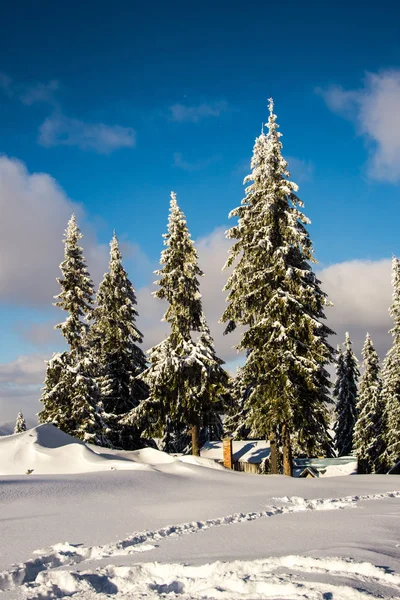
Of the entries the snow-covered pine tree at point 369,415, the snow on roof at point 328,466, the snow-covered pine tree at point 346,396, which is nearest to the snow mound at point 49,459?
the snow on roof at point 328,466

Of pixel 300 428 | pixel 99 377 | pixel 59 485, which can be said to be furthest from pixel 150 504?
pixel 99 377

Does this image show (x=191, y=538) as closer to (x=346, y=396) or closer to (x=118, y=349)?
(x=118, y=349)

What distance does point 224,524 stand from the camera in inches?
286

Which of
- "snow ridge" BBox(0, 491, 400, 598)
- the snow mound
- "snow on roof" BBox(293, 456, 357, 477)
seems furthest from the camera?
"snow on roof" BBox(293, 456, 357, 477)

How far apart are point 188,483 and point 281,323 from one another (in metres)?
9.42

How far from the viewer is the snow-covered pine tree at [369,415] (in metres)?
34.7

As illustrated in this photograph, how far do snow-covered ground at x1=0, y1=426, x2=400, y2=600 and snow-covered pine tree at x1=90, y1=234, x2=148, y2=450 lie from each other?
19.7 meters

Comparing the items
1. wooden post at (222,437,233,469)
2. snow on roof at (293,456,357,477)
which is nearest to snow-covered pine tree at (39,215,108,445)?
wooden post at (222,437,233,469)

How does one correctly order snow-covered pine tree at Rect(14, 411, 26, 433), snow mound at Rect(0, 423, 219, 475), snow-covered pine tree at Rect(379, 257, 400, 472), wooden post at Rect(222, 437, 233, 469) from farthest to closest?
1. snow-covered pine tree at Rect(14, 411, 26, 433)
2. snow-covered pine tree at Rect(379, 257, 400, 472)
3. wooden post at Rect(222, 437, 233, 469)
4. snow mound at Rect(0, 423, 219, 475)

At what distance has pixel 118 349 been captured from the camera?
32375mm

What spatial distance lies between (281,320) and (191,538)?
46.2ft

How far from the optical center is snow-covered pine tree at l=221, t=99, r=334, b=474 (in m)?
18.9

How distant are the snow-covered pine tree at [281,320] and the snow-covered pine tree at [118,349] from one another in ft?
41.2

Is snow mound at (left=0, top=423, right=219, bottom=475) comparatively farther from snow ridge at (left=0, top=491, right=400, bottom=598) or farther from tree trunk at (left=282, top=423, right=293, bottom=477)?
tree trunk at (left=282, top=423, right=293, bottom=477)
